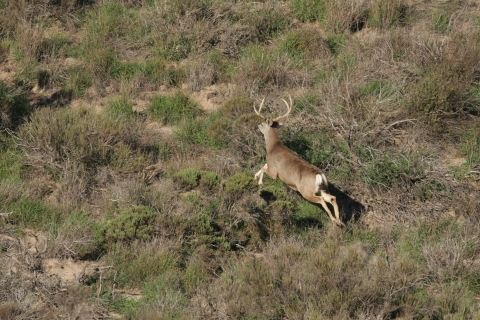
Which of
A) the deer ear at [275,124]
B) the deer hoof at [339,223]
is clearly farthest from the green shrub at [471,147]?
the deer ear at [275,124]

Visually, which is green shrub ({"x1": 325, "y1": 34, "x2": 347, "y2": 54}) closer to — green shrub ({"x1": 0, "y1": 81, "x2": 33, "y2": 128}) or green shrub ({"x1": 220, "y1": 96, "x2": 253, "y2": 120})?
green shrub ({"x1": 220, "y1": 96, "x2": 253, "y2": 120})

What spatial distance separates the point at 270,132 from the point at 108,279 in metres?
3.82

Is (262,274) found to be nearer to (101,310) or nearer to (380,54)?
(101,310)

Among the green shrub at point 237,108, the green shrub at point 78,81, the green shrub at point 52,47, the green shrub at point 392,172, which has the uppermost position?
the green shrub at point 52,47

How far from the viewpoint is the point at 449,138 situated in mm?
13281

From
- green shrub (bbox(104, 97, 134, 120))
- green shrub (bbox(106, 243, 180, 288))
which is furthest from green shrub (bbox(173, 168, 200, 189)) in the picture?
green shrub (bbox(104, 97, 134, 120))

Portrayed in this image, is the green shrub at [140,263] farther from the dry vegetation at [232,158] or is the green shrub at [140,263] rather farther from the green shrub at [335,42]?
the green shrub at [335,42]

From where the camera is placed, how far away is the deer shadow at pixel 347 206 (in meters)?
12.0

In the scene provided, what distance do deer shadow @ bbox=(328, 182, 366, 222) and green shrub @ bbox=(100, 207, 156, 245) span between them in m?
2.96

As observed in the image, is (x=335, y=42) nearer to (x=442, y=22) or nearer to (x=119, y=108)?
(x=442, y=22)

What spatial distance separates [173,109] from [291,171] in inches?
122

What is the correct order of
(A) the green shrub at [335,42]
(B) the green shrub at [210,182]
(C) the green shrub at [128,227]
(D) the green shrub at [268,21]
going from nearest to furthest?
(C) the green shrub at [128,227] < (B) the green shrub at [210,182] < (A) the green shrub at [335,42] < (D) the green shrub at [268,21]

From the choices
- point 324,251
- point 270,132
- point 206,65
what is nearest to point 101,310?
point 324,251

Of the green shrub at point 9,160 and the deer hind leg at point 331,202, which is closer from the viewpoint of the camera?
the deer hind leg at point 331,202
